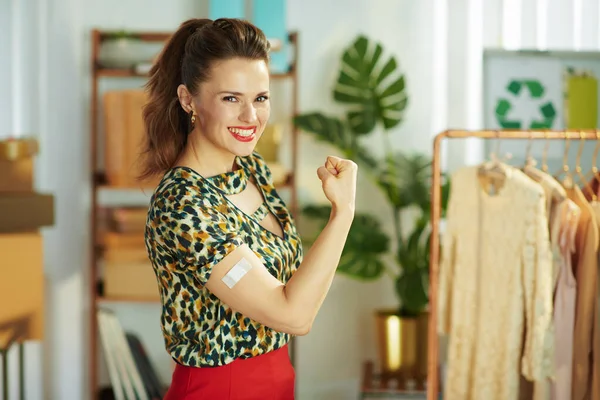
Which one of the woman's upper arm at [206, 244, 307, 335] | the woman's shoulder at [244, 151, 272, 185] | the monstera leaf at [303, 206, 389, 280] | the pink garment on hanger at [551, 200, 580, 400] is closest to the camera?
the woman's upper arm at [206, 244, 307, 335]

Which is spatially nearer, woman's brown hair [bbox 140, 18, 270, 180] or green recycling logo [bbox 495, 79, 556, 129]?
woman's brown hair [bbox 140, 18, 270, 180]

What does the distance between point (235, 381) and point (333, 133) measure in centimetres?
222

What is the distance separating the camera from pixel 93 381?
3941 mm

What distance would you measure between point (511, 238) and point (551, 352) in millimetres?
354

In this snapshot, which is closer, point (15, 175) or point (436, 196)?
point (436, 196)

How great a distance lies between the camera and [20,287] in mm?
3006

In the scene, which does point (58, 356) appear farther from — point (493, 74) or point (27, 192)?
point (493, 74)

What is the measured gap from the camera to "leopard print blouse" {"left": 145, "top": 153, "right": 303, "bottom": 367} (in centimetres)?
148

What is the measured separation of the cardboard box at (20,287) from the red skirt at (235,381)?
1.52 metres

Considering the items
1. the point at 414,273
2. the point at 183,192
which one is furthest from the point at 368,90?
the point at 183,192

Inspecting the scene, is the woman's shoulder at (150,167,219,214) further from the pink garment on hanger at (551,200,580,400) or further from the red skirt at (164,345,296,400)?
the pink garment on hanger at (551,200,580,400)

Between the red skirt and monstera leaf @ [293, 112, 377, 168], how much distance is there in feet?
6.97

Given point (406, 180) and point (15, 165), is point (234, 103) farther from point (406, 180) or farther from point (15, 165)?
point (406, 180)

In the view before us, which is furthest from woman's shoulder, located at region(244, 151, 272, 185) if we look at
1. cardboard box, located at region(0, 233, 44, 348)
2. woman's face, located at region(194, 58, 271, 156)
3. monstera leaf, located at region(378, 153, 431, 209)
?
monstera leaf, located at region(378, 153, 431, 209)
